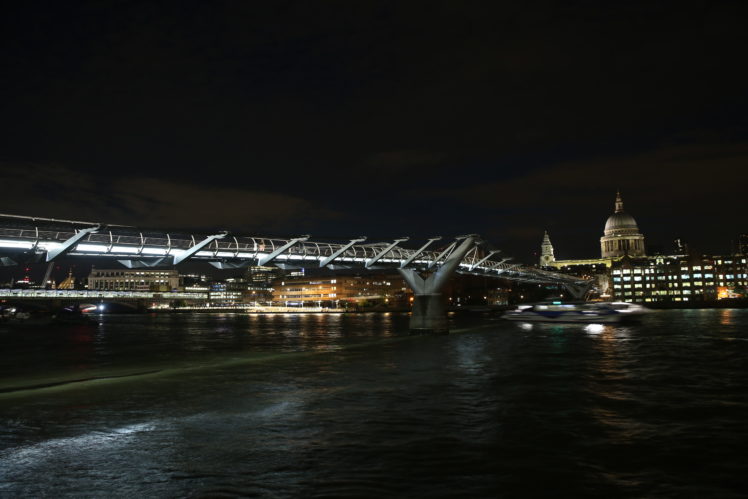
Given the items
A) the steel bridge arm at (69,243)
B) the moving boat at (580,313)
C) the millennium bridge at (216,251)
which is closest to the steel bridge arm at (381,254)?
the millennium bridge at (216,251)

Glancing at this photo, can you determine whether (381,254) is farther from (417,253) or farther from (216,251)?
(216,251)

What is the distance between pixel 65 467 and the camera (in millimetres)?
10891

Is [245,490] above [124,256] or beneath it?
beneath

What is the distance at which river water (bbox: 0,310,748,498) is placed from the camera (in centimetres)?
988

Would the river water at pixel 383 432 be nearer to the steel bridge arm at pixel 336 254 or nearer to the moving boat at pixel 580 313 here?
the steel bridge arm at pixel 336 254

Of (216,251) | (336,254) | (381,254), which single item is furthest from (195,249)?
(381,254)

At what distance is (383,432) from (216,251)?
33276 millimetres

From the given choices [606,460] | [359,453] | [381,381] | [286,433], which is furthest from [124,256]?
[606,460]

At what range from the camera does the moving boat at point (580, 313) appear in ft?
284

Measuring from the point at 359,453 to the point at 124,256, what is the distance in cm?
3167

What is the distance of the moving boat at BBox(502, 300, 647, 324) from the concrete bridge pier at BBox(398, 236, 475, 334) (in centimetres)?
3751

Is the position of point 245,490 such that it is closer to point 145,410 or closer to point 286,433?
point 286,433

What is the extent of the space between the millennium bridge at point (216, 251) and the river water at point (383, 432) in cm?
871

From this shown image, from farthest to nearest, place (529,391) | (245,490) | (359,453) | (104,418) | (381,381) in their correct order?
(381,381), (529,391), (104,418), (359,453), (245,490)
